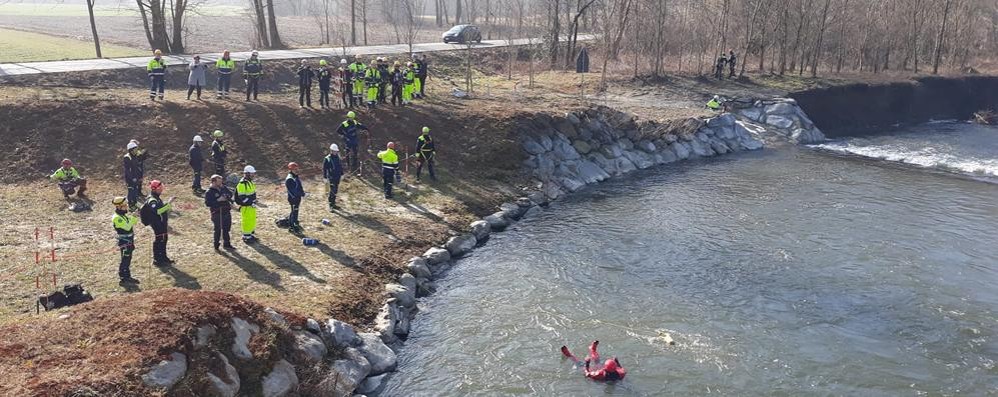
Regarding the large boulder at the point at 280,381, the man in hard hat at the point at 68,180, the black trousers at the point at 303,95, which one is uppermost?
the black trousers at the point at 303,95

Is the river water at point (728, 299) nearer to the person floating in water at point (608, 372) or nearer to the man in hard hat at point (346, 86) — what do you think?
the person floating in water at point (608, 372)

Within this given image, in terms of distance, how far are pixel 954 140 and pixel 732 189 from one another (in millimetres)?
22671

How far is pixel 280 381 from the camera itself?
13.6 meters

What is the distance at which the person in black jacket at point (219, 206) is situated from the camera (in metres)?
19.0

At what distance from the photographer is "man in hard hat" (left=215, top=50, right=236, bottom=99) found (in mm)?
30891

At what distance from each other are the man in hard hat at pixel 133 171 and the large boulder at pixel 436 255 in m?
9.43

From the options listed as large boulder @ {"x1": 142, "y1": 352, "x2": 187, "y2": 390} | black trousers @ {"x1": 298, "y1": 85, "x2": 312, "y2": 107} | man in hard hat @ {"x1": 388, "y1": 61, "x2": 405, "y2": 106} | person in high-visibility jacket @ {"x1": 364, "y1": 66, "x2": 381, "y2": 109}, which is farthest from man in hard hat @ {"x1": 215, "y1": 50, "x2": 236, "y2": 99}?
large boulder @ {"x1": 142, "y1": 352, "x2": 187, "y2": 390}

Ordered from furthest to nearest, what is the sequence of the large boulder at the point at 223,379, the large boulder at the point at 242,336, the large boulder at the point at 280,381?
the large boulder at the point at 242,336, the large boulder at the point at 280,381, the large boulder at the point at 223,379

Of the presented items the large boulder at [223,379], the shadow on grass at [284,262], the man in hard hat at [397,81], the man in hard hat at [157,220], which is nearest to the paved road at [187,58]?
the man in hard hat at [397,81]

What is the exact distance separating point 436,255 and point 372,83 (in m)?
12.8

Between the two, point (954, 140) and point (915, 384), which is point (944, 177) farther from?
point (915, 384)

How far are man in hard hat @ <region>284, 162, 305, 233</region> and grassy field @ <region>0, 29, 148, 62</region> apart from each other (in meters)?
24.3

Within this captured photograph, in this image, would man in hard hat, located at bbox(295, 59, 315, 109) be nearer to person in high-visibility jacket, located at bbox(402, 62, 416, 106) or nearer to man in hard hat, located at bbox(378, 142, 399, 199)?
person in high-visibility jacket, located at bbox(402, 62, 416, 106)

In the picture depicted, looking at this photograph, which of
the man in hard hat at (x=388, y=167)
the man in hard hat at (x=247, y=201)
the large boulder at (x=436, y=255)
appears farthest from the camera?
the man in hard hat at (x=388, y=167)
